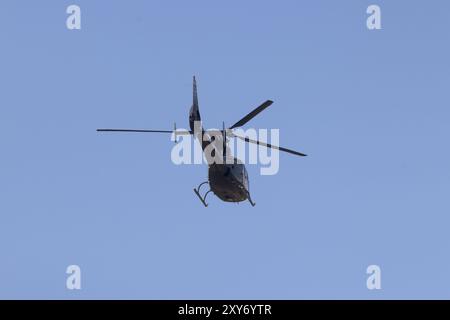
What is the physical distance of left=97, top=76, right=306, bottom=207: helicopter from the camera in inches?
2258

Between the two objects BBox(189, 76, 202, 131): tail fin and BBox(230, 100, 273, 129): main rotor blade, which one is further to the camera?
BBox(189, 76, 202, 131): tail fin

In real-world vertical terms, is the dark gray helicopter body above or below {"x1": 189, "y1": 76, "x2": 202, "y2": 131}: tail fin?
below

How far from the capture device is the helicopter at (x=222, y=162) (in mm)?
57344

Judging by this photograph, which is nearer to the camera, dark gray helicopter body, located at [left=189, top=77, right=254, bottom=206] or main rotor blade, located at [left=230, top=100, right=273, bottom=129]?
main rotor blade, located at [left=230, top=100, right=273, bottom=129]

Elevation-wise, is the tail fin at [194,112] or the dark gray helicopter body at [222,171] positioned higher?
the tail fin at [194,112]

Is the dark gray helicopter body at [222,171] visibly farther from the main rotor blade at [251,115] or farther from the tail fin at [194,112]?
the main rotor blade at [251,115]

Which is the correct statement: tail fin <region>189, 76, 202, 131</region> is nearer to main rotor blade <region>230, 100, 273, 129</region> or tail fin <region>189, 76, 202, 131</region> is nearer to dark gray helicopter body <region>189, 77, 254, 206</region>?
dark gray helicopter body <region>189, 77, 254, 206</region>

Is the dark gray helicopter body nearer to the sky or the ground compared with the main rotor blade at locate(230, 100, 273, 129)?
nearer to the ground

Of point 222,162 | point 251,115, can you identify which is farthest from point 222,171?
point 251,115
